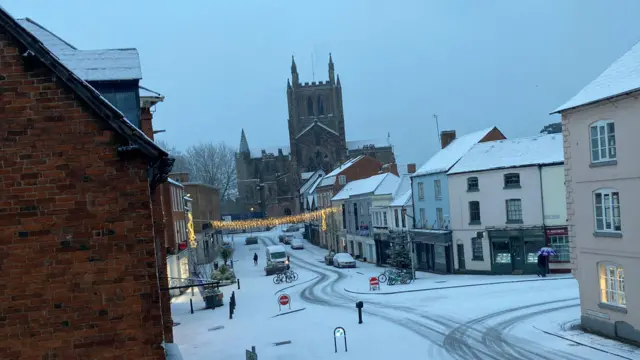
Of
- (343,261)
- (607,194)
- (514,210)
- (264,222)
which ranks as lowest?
(343,261)

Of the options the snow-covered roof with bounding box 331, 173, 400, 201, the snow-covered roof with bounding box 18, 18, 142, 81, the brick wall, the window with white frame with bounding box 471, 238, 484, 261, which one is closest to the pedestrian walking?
the window with white frame with bounding box 471, 238, 484, 261

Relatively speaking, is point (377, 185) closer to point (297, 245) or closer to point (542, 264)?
point (297, 245)

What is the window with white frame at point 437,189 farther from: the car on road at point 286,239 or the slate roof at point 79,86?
the car on road at point 286,239

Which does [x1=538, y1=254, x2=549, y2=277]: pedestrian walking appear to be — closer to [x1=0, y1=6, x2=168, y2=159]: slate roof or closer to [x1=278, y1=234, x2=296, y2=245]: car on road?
[x1=0, y1=6, x2=168, y2=159]: slate roof

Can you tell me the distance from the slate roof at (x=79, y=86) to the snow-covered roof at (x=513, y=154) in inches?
1288

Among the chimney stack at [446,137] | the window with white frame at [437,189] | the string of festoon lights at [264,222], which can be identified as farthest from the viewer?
the string of festoon lights at [264,222]

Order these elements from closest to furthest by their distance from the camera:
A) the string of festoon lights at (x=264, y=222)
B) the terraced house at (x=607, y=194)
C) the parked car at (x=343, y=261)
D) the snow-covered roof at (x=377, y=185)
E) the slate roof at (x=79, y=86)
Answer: the slate roof at (x=79, y=86)
the terraced house at (x=607, y=194)
the parked car at (x=343, y=261)
the snow-covered roof at (x=377, y=185)
the string of festoon lights at (x=264, y=222)

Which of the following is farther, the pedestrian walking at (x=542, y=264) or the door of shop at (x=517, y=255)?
the door of shop at (x=517, y=255)

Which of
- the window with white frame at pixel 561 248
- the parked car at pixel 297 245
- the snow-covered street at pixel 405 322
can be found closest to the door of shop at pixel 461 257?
the snow-covered street at pixel 405 322

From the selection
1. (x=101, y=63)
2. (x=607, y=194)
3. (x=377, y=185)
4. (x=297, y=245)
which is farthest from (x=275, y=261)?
(x=101, y=63)

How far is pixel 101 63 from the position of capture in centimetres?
1043

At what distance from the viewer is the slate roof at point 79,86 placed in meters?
7.14

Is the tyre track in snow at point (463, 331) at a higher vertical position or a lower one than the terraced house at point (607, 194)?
lower

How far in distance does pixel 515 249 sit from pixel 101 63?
3201cm
